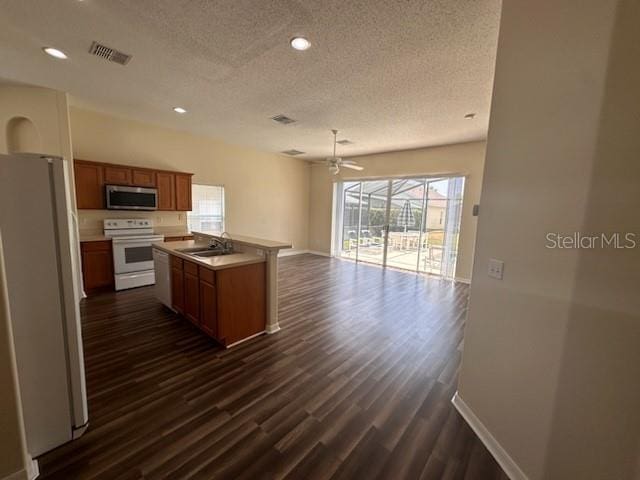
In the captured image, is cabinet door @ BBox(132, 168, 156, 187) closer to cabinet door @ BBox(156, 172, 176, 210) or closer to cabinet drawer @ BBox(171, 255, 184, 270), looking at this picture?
cabinet door @ BBox(156, 172, 176, 210)

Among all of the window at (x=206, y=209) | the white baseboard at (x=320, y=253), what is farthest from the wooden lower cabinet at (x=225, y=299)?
the white baseboard at (x=320, y=253)

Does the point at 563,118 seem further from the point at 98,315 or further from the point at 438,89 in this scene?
the point at 98,315

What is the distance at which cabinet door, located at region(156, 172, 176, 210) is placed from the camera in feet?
16.3

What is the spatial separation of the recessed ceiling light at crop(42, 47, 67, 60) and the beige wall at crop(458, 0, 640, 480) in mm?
4036

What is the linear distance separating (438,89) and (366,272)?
13.6 feet

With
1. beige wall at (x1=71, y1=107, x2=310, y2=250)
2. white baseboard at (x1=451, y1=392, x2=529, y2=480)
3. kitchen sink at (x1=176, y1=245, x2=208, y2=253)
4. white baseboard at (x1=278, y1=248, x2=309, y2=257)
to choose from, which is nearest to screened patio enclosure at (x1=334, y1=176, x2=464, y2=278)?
white baseboard at (x1=278, y1=248, x2=309, y2=257)

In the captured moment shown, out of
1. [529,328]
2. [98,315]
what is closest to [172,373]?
[98,315]

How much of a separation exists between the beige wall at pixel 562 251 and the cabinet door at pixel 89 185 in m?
5.53

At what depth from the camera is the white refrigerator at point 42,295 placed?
136 cm

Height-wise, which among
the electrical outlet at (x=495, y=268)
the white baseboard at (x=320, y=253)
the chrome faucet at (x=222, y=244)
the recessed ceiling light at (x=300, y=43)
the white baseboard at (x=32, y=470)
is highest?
the recessed ceiling light at (x=300, y=43)

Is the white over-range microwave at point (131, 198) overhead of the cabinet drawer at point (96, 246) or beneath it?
overhead

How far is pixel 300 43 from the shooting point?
91.7 inches

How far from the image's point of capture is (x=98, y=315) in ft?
11.2

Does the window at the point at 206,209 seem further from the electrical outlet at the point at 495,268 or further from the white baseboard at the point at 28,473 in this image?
the electrical outlet at the point at 495,268
